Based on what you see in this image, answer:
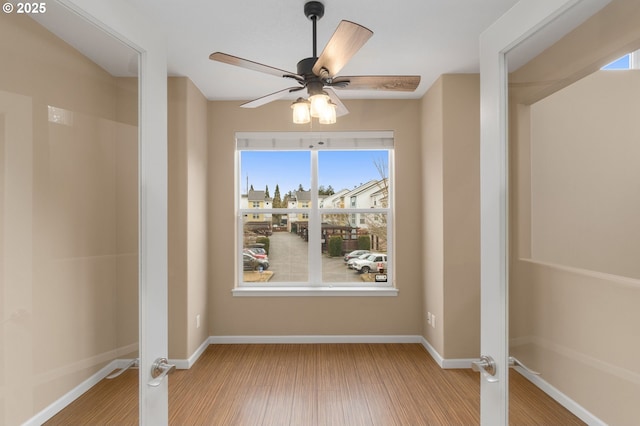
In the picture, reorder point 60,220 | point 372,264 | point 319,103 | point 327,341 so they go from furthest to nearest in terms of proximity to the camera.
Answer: point 372,264
point 327,341
point 319,103
point 60,220

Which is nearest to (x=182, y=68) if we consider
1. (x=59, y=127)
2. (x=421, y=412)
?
(x=59, y=127)

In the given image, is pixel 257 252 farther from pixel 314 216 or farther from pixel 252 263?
pixel 314 216

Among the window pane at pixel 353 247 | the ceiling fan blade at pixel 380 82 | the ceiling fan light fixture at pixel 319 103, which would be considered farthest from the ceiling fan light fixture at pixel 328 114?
the window pane at pixel 353 247

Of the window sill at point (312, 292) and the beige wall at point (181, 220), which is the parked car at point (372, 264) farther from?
the beige wall at point (181, 220)

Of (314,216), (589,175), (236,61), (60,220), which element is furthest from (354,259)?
(60,220)

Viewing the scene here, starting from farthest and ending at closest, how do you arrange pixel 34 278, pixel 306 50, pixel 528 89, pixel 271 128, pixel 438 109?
pixel 271 128 < pixel 438 109 < pixel 306 50 < pixel 528 89 < pixel 34 278

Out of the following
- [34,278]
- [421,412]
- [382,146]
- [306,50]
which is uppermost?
[306,50]

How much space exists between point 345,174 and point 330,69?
2.32m

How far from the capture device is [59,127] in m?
0.78

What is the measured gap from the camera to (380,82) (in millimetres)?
2092

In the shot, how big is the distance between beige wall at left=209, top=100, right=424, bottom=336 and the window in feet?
0.66

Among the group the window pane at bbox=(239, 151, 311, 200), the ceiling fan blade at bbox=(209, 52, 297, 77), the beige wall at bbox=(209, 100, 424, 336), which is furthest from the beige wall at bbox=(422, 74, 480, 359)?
the ceiling fan blade at bbox=(209, 52, 297, 77)

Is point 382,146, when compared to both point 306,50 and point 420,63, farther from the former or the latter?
point 306,50

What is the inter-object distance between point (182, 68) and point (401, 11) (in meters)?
1.98
